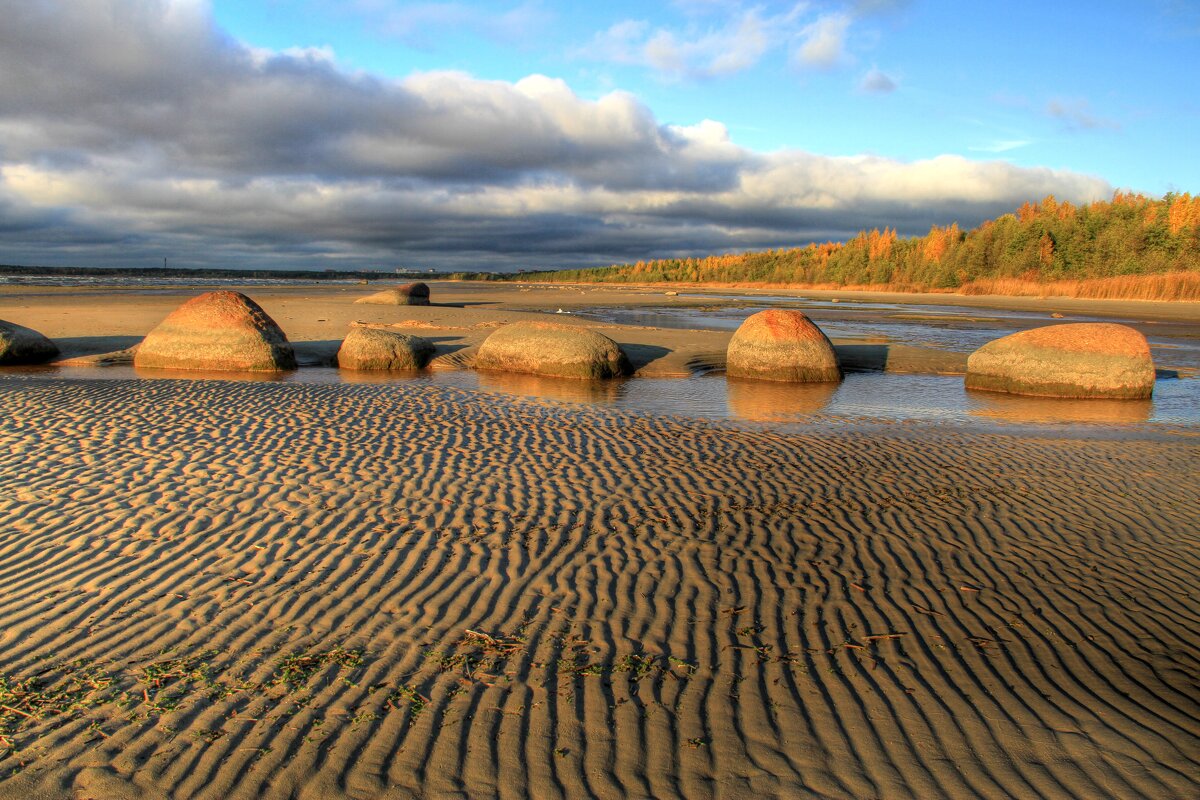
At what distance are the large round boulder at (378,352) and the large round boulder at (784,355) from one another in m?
6.80

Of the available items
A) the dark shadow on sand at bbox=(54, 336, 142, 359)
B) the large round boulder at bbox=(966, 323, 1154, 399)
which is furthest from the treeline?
the dark shadow on sand at bbox=(54, 336, 142, 359)

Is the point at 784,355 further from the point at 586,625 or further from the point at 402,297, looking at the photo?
the point at 402,297

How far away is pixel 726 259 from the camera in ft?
413

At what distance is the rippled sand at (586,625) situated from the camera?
3244mm

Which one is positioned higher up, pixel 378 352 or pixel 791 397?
pixel 378 352

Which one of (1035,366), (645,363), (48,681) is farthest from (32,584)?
(1035,366)

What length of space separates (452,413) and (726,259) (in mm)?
120066

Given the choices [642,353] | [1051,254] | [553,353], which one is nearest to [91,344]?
[553,353]

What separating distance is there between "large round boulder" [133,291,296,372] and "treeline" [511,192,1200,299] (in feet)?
165

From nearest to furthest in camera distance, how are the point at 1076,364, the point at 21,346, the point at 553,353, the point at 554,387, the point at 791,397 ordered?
the point at 791,397 < the point at 1076,364 < the point at 554,387 < the point at 553,353 < the point at 21,346

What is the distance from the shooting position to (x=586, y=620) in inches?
180

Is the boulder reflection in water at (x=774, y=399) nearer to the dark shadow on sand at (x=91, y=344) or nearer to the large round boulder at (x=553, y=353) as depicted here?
the large round boulder at (x=553, y=353)

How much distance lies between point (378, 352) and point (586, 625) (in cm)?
1211

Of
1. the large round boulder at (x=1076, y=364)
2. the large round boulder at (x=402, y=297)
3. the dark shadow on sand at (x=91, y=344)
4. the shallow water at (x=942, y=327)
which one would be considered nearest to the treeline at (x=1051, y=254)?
the shallow water at (x=942, y=327)
